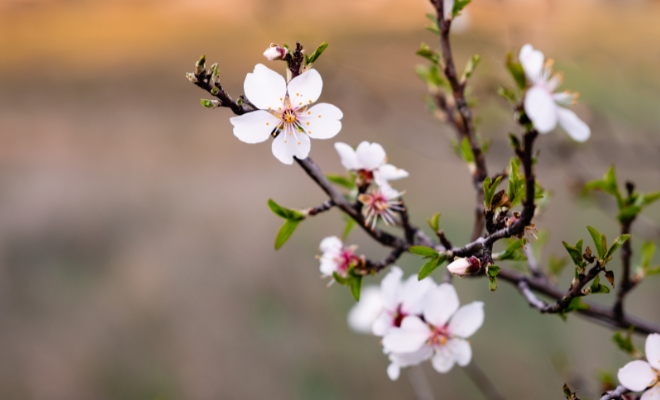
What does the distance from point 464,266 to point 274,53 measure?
177 millimetres

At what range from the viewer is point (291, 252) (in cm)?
105

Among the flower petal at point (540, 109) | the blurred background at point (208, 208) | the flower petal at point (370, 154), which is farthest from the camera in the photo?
the blurred background at point (208, 208)

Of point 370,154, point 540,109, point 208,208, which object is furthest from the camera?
point 208,208

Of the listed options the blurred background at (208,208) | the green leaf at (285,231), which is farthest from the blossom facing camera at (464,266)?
the blurred background at (208,208)

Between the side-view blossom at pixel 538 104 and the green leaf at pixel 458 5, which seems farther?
the green leaf at pixel 458 5

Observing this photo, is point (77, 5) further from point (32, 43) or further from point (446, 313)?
point (446, 313)

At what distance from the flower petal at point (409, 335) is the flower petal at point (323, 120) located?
159 millimetres

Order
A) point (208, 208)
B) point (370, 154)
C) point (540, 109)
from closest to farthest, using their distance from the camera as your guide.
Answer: point (540, 109) → point (370, 154) → point (208, 208)

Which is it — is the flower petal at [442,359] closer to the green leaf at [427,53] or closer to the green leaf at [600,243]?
the green leaf at [600,243]

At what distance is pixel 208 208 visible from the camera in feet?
3.41

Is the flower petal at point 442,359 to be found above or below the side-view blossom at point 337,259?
below

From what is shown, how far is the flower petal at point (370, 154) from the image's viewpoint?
0.29 meters

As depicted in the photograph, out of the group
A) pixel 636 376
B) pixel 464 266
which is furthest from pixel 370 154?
pixel 636 376

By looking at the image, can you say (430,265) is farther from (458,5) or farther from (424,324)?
(458,5)
